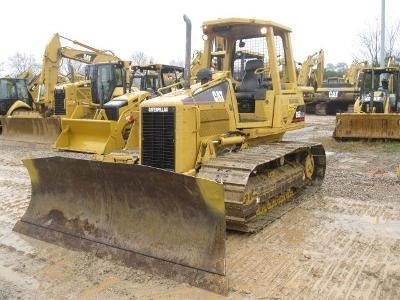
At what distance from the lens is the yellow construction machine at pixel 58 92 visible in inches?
571

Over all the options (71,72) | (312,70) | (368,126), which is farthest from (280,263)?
(312,70)

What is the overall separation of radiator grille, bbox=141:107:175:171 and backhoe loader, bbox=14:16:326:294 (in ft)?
0.04

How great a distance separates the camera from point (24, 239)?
18.1 ft

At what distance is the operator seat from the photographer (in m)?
6.89

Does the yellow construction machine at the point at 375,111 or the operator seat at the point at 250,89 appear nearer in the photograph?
the operator seat at the point at 250,89

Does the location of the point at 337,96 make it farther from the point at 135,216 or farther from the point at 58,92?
the point at 135,216

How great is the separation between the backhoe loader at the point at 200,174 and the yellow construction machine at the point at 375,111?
615 cm

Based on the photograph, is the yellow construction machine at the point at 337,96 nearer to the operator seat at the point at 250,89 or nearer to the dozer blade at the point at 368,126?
the dozer blade at the point at 368,126

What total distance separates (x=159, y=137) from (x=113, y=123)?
6.09 m

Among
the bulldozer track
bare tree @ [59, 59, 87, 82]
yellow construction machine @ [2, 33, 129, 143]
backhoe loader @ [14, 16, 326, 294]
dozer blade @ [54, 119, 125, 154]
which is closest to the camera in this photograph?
backhoe loader @ [14, 16, 326, 294]

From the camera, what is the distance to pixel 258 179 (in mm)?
6043

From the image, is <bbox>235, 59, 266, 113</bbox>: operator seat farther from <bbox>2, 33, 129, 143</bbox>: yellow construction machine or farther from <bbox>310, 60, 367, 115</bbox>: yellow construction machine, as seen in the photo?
<bbox>310, 60, 367, 115</bbox>: yellow construction machine

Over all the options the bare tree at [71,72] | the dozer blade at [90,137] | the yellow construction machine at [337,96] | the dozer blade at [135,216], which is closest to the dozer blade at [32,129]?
the dozer blade at [90,137]

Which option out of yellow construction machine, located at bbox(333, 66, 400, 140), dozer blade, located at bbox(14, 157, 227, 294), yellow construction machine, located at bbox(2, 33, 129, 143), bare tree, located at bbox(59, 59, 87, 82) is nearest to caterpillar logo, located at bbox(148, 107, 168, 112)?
dozer blade, located at bbox(14, 157, 227, 294)
